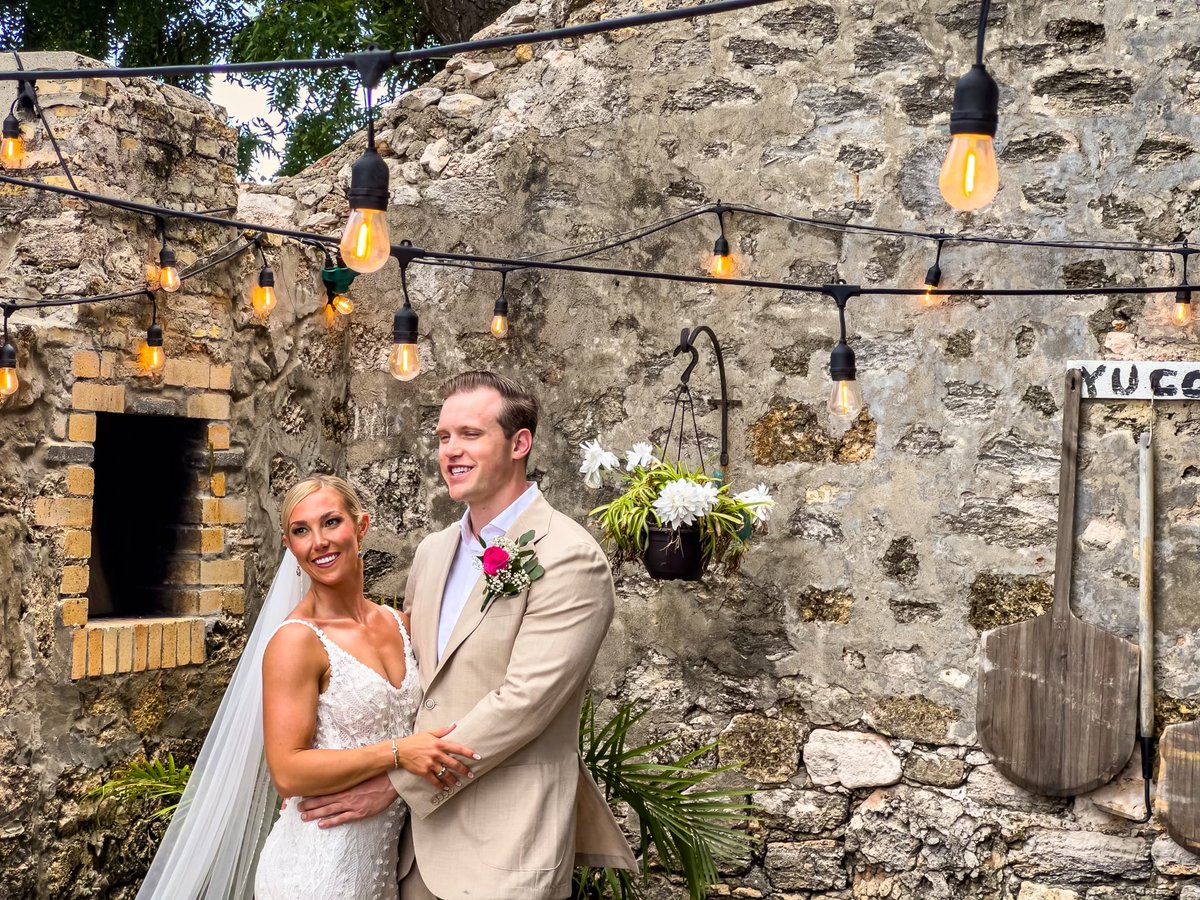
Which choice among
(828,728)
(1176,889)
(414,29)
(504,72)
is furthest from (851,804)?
(414,29)

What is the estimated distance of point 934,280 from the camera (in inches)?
171

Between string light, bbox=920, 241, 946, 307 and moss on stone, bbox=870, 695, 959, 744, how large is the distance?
1.29 m

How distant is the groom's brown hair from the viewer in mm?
2811

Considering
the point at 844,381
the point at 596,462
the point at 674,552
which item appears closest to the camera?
the point at 844,381

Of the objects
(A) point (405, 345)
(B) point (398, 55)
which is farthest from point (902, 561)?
(B) point (398, 55)

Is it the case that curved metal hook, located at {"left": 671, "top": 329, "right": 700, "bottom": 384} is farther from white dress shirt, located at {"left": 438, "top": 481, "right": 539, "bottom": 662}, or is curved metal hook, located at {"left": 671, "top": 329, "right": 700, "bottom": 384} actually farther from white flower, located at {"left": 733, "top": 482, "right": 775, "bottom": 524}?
white dress shirt, located at {"left": 438, "top": 481, "right": 539, "bottom": 662}

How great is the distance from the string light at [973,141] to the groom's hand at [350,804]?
1.59 metres

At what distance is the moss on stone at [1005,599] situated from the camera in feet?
13.9

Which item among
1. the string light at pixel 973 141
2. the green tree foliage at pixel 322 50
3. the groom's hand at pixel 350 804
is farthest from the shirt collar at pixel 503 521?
the green tree foliage at pixel 322 50

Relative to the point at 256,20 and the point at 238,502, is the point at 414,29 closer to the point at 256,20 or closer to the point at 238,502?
the point at 256,20

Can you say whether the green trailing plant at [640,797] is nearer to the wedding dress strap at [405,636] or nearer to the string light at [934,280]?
the wedding dress strap at [405,636]

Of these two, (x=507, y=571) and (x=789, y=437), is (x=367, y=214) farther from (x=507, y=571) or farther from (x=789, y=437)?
(x=789, y=437)

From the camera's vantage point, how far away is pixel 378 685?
279cm

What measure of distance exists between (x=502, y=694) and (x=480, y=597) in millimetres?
228
